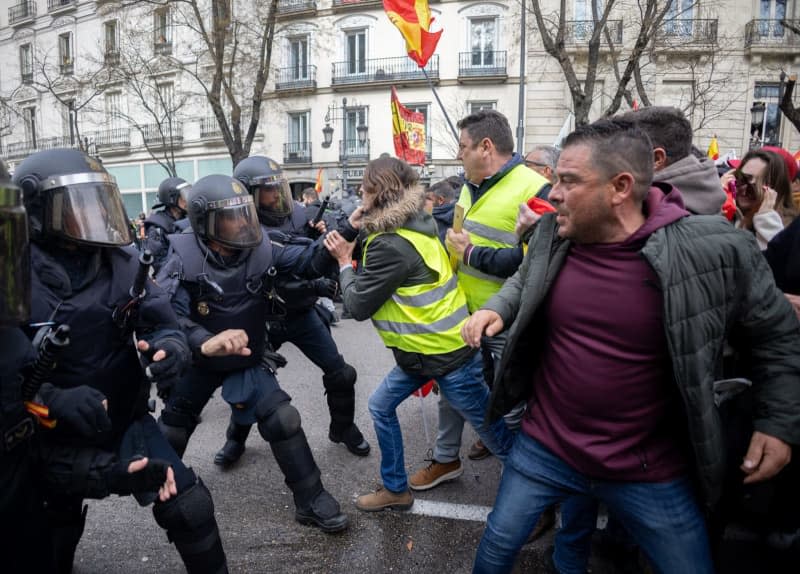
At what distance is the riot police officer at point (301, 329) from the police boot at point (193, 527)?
1.63 metres

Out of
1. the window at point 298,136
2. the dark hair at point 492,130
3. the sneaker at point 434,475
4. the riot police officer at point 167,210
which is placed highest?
the window at point 298,136

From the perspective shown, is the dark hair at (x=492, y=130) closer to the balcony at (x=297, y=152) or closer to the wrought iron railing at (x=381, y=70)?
the wrought iron railing at (x=381, y=70)

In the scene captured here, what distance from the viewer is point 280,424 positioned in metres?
2.96

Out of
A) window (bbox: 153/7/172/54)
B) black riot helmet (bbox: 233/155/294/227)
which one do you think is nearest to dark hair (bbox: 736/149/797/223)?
black riot helmet (bbox: 233/155/294/227)

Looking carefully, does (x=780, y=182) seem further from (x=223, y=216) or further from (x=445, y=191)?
(x=445, y=191)

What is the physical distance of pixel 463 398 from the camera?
2.97 metres

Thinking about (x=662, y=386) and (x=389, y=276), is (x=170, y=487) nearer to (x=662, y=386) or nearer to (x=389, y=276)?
Answer: (x=389, y=276)

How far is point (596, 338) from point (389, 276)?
120 cm

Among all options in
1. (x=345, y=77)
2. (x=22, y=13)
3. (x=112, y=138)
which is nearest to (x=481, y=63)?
(x=345, y=77)

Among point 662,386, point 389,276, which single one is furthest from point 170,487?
point 662,386

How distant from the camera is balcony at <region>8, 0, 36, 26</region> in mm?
29900

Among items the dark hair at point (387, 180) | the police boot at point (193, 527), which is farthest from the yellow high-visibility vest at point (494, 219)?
the police boot at point (193, 527)

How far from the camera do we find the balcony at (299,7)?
24.8 metres

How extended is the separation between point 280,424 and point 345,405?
3.69ft
